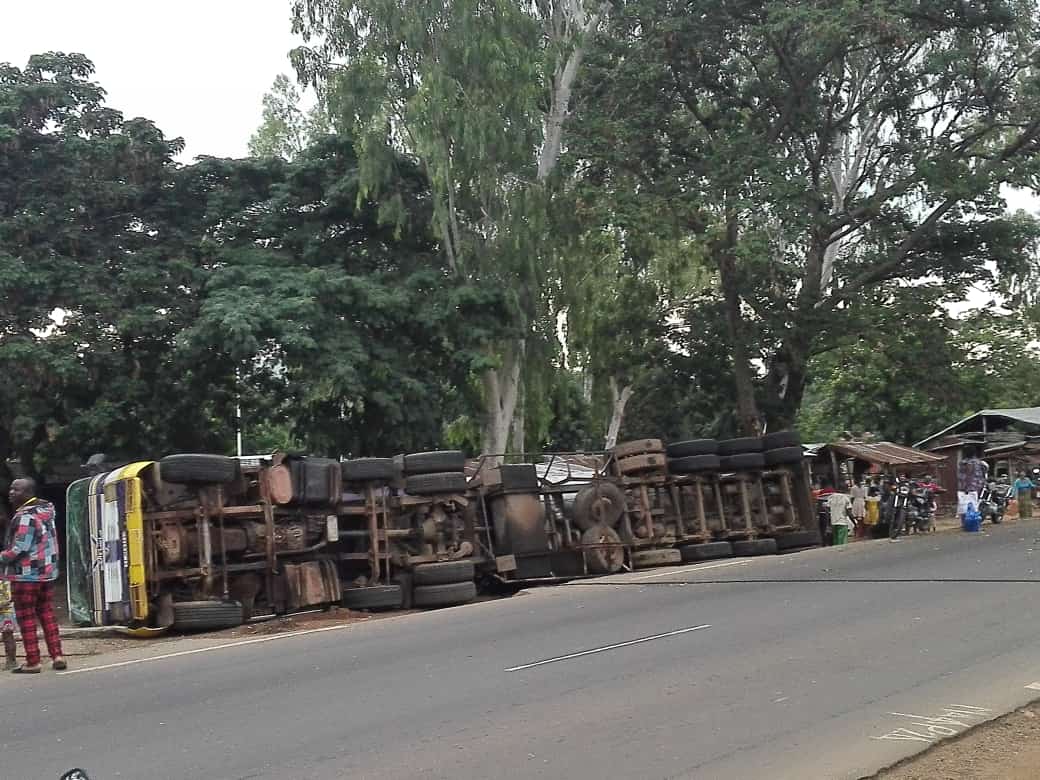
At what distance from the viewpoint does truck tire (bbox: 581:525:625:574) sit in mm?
18734

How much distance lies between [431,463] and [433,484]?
0.31 m

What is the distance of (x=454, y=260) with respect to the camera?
2734 centimetres

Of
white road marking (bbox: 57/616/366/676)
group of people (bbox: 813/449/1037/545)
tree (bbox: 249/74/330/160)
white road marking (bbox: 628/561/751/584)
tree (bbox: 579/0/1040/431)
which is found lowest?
white road marking (bbox: 57/616/366/676)

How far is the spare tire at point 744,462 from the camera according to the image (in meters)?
21.4

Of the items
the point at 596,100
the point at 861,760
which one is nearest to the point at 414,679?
the point at 861,760

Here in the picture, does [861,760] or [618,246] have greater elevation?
[618,246]

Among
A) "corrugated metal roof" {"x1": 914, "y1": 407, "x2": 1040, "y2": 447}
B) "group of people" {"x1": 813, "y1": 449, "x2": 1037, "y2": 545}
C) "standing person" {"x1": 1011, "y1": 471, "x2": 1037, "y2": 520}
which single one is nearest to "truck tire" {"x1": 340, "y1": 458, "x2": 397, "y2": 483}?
"group of people" {"x1": 813, "y1": 449, "x2": 1037, "y2": 545}

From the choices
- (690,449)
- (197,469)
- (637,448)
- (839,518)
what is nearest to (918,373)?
(839,518)

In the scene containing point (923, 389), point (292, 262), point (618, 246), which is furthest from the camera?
point (923, 389)

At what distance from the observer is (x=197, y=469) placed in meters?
14.1

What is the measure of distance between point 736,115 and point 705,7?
9.93 ft

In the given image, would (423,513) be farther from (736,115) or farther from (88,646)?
(736,115)

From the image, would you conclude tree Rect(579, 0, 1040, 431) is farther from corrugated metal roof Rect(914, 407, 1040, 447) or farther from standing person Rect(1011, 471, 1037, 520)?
corrugated metal roof Rect(914, 407, 1040, 447)

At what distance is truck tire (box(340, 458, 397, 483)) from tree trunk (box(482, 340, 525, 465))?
13471mm
